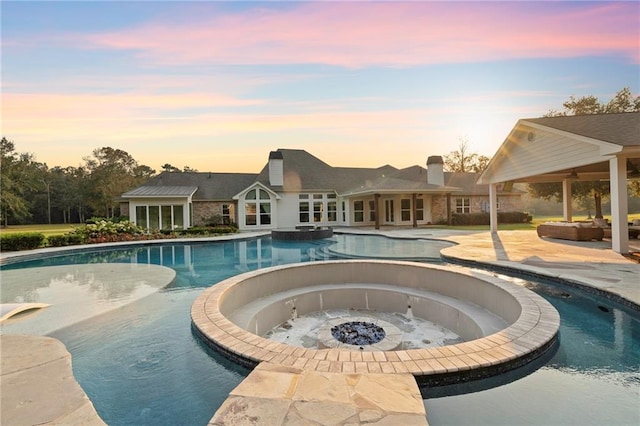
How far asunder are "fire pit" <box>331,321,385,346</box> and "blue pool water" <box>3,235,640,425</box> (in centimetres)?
191

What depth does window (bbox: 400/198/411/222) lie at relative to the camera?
80.5 ft

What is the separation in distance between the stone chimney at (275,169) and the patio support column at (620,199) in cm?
1999

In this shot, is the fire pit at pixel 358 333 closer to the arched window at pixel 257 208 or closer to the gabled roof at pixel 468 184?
the arched window at pixel 257 208

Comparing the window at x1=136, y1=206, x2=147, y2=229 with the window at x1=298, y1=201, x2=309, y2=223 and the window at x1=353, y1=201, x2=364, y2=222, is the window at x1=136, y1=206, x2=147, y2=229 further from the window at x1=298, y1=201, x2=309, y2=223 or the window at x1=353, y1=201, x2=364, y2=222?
the window at x1=353, y1=201, x2=364, y2=222

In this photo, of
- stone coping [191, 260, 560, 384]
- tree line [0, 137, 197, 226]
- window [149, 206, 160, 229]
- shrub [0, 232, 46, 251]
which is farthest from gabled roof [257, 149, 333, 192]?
stone coping [191, 260, 560, 384]

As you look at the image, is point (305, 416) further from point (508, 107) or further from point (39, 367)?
point (508, 107)

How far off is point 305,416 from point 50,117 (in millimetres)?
13584

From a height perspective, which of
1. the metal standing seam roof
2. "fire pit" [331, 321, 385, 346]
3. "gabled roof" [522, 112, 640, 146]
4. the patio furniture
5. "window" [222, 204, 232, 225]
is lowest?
"fire pit" [331, 321, 385, 346]

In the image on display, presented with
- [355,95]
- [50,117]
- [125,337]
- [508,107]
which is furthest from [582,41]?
[50,117]

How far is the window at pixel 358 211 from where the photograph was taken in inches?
1011

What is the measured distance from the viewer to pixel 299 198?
81.9 ft

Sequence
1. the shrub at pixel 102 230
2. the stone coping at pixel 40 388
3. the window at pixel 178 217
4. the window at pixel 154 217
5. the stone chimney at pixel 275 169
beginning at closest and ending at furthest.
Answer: the stone coping at pixel 40 388 < the shrub at pixel 102 230 < the window at pixel 154 217 < the window at pixel 178 217 < the stone chimney at pixel 275 169

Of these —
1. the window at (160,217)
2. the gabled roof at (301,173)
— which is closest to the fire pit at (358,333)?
the window at (160,217)

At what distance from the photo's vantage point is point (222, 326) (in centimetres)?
420
